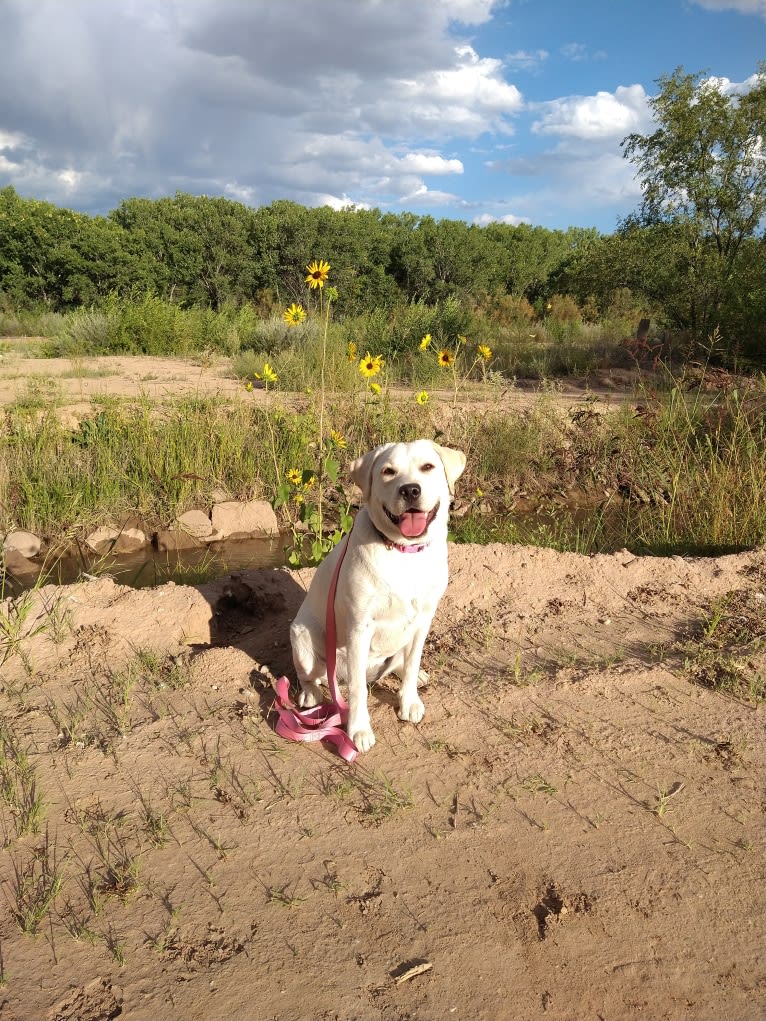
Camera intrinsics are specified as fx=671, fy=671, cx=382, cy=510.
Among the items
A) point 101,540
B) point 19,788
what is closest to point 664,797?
point 19,788

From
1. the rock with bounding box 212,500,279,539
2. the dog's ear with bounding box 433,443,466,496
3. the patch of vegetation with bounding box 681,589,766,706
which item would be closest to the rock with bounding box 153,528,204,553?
the rock with bounding box 212,500,279,539

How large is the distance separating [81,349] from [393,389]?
24.2ft

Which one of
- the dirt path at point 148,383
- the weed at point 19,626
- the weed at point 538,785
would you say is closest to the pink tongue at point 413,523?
the weed at point 538,785

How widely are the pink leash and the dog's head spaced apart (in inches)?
12.9

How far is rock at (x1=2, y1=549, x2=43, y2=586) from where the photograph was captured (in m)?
5.74

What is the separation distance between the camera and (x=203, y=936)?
6.46 ft

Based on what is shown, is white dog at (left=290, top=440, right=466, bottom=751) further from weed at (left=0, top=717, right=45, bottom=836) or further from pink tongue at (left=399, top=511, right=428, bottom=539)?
weed at (left=0, top=717, right=45, bottom=836)

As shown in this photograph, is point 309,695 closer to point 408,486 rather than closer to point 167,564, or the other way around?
point 408,486


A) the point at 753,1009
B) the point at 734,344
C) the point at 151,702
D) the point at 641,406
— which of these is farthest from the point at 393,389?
the point at 753,1009

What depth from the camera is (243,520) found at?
271 inches

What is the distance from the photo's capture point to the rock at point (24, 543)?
604cm

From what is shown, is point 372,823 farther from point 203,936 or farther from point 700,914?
point 700,914

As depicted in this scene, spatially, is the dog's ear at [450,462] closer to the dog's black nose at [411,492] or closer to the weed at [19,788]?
the dog's black nose at [411,492]

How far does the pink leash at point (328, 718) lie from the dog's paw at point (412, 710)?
0.26 metres
